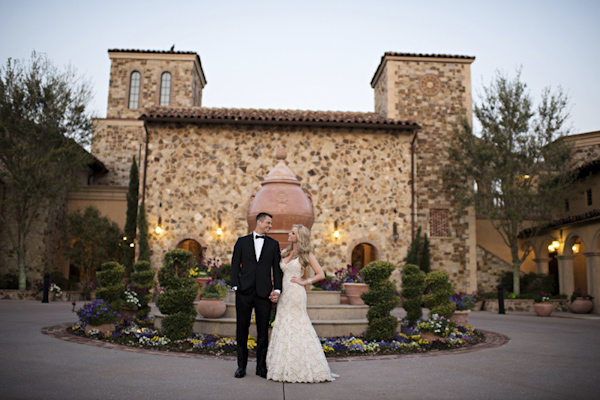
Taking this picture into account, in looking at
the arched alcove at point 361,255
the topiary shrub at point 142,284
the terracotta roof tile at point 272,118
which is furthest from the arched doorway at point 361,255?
the topiary shrub at point 142,284

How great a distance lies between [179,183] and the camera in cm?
1762

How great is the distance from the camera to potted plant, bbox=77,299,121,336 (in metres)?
7.59

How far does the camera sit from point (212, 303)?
25.9 ft

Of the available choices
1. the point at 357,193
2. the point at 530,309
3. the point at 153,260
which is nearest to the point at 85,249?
the point at 153,260

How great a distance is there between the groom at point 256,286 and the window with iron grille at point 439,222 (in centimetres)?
1493

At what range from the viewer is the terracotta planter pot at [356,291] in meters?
8.88

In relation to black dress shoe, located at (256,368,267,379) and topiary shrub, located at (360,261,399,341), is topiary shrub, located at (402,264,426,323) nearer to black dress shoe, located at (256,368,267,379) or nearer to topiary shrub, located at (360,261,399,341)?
topiary shrub, located at (360,261,399,341)

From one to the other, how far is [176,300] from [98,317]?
1.58m

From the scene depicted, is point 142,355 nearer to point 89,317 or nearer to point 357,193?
point 89,317

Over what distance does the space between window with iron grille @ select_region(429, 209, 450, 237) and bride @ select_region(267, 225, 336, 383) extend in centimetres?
1462

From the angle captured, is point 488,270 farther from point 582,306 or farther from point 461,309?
point 461,309

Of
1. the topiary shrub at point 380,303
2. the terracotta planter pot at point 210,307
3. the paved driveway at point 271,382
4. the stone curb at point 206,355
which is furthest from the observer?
the terracotta planter pot at point 210,307

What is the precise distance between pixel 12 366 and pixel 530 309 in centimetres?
1752

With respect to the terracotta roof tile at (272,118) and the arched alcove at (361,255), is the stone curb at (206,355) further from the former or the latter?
the arched alcove at (361,255)
